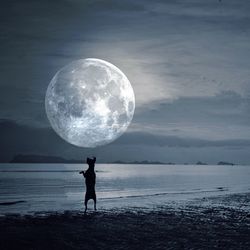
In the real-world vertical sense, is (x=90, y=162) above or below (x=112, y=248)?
above

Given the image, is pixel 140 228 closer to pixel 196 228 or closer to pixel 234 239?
pixel 196 228

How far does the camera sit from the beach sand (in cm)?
1202

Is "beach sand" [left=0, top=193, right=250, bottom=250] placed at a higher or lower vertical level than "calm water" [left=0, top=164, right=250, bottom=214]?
lower

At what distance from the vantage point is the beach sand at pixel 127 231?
12016 millimetres

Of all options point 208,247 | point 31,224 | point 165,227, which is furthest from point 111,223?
point 208,247

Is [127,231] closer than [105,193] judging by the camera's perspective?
Yes

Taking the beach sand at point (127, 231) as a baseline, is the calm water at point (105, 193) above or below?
above

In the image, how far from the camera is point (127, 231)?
14.6 metres

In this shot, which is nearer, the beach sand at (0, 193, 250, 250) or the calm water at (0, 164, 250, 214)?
the beach sand at (0, 193, 250, 250)

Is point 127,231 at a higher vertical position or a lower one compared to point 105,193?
lower

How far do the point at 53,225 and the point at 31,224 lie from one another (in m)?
1.17

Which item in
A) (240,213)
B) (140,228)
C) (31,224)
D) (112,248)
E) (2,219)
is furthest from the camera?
(240,213)

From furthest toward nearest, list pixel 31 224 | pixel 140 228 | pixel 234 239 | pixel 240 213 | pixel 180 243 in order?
pixel 240 213 → pixel 31 224 → pixel 140 228 → pixel 234 239 → pixel 180 243

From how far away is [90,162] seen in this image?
1934 centimetres
